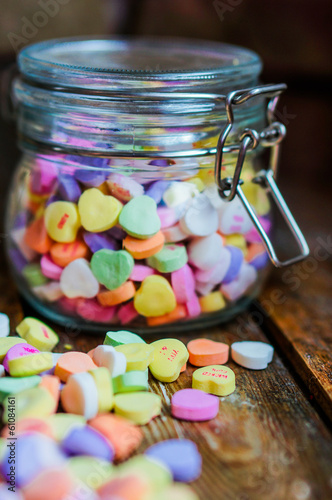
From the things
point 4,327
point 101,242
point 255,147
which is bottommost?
point 4,327

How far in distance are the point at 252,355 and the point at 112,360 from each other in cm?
16

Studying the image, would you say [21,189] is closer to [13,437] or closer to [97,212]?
[97,212]

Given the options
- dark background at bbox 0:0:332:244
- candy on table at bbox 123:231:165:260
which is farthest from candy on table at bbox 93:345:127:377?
dark background at bbox 0:0:332:244

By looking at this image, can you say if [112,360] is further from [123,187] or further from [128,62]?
[128,62]

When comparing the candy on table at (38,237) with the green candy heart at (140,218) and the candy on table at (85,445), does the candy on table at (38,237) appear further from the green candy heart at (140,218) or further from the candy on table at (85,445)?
the candy on table at (85,445)

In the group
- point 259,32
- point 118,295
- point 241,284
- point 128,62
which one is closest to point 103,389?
point 118,295

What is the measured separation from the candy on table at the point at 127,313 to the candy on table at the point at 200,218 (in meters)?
0.10

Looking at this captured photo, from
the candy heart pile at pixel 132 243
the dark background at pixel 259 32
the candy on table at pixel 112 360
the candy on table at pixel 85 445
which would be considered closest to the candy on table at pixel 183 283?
the candy heart pile at pixel 132 243

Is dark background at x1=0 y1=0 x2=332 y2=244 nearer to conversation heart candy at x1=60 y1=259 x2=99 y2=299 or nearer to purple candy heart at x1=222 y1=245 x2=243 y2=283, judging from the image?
purple candy heart at x1=222 y1=245 x2=243 y2=283

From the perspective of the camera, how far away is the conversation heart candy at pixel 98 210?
0.59 m

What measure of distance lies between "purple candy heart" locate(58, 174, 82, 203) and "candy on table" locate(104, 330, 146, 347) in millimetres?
150

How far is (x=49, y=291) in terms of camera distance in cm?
66

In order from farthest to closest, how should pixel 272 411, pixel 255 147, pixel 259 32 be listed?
pixel 259 32
pixel 255 147
pixel 272 411

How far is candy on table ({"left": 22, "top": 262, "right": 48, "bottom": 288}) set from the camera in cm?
66
